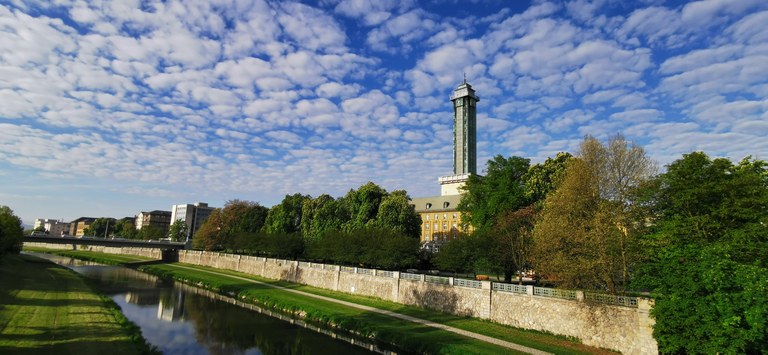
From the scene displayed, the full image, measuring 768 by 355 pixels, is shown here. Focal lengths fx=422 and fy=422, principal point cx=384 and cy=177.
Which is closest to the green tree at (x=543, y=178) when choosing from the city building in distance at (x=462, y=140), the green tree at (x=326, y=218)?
the green tree at (x=326, y=218)

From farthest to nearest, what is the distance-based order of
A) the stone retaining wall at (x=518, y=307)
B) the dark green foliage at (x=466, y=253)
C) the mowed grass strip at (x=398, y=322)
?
the dark green foliage at (x=466, y=253) → the mowed grass strip at (x=398, y=322) → the stone retaining wall at (x=518, y=307)

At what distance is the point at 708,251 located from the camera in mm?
19438

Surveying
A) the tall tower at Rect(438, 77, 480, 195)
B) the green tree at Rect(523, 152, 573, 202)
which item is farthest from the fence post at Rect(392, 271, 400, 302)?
the tall tower at Rect(438, 77, 480, 195)

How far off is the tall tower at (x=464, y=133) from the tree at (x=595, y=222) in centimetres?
8877

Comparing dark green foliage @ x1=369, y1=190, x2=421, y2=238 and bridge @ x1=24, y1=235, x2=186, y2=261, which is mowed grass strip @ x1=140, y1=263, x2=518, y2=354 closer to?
dark green foliage @ x1=369, y1=190, x2=421, y2=238

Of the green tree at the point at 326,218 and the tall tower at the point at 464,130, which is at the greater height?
the tall tower at the point at 464,130

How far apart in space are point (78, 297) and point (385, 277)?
2678cm

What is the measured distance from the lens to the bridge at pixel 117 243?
77.1 m

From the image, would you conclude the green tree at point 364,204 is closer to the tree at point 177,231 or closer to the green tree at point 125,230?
the tree at point 177,231

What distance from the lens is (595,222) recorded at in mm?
27969

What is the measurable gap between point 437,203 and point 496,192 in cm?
5529

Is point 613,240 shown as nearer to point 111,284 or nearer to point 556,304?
point 556,304

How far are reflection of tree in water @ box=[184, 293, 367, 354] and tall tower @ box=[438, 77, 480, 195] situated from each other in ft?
290

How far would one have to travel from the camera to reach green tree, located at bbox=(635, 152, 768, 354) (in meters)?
17.8
